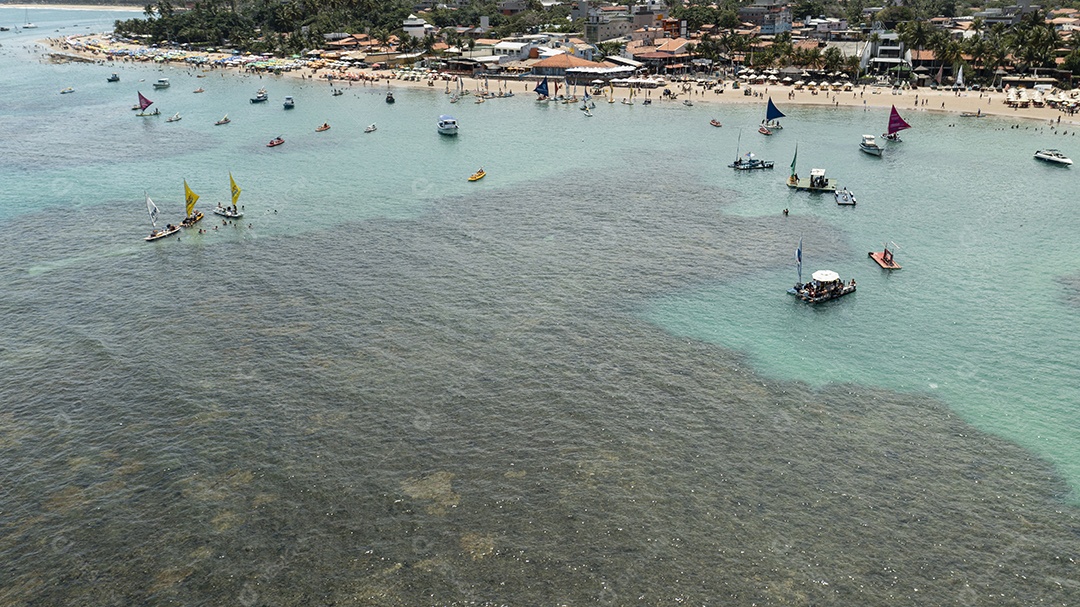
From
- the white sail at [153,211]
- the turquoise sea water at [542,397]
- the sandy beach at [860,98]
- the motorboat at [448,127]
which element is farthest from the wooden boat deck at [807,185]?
the white sail at [153,211]

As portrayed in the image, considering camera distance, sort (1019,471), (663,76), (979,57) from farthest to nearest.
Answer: (663,76) < (979,57) < (1019,471)

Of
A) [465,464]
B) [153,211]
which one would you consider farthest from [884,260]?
[153,211]

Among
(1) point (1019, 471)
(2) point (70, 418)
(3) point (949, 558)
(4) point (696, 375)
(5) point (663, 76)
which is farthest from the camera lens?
(5) point (663, 76)

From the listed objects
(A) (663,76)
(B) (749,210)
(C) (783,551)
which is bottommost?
(C) (783,551)

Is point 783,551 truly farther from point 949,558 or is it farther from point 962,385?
point 962,385

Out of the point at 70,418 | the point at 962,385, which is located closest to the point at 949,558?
the point at 962,385

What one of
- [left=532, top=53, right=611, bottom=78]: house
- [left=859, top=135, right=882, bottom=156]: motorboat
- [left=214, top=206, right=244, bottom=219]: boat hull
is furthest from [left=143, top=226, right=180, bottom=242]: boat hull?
[left=532, top=53, right=611, bottom=78]: house

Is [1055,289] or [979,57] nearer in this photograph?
[1055,289]
